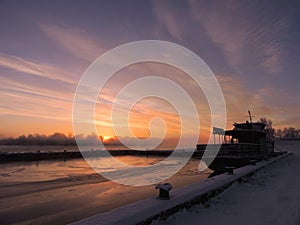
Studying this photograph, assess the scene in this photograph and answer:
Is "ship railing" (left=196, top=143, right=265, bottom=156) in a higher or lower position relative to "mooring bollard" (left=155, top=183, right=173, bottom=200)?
higher

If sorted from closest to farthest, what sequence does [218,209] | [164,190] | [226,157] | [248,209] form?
1. [164,190]
2. [248,209]
3. [218,209]
4. [226,157]

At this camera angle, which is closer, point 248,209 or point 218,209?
point 248,209

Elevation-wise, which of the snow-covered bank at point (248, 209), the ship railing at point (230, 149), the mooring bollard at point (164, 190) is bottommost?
the snow-covered bank at point (248, 209)

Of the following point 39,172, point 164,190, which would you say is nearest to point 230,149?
point 39,172

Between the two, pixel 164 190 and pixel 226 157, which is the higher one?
pixel 226 157

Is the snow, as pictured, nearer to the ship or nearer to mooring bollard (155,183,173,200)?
mooring bollard (155,183,173,200)

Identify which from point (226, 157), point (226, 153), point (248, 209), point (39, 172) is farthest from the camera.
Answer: point (226, 153)

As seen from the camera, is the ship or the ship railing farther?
the ship railing

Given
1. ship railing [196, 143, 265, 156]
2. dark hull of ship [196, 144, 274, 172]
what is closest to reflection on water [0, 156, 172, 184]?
ship railing [196, 143, 265, 156]

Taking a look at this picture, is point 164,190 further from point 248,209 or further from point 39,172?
point 39,172

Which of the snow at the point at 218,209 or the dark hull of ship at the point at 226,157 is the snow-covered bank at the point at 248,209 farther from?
the dark hull of ship at the point at 226,157

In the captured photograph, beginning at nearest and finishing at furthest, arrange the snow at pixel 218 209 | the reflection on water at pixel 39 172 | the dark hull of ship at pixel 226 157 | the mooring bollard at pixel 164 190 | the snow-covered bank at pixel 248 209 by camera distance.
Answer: the snow at pixel 218 209, the snow-covered bank at pixel 248 209, the mooring bollard at pixel 164 190, the reflection on water at pixel 39 172, the dark hull of ship at pixel 226 157

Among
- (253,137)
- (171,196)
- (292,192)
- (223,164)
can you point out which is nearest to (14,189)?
(171,196)


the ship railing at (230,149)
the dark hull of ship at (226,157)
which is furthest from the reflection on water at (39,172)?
the dark hull of ship at (226,157)
